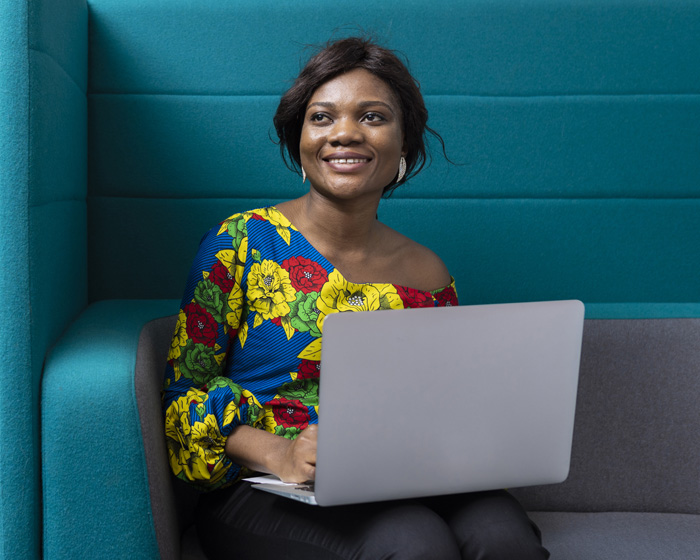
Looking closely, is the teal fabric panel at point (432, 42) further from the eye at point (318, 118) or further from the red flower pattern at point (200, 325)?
the red flower pattern at point (200, 325)

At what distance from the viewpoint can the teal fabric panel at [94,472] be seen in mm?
1052

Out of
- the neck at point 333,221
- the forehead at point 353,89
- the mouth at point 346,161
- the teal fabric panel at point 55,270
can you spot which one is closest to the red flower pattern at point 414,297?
the neck at point 333,221

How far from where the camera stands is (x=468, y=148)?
1.77 metres

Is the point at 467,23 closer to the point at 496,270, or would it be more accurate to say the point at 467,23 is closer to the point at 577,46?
the point at 577,46

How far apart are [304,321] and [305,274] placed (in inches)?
3.6

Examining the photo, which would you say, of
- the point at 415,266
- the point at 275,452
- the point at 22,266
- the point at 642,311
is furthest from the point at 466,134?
the point at 22,266

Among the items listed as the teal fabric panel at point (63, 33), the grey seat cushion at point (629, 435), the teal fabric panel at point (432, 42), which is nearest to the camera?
the teal fabric panel at point (63, 33)

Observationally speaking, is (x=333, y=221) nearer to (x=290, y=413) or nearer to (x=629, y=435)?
(x=290, y=413)

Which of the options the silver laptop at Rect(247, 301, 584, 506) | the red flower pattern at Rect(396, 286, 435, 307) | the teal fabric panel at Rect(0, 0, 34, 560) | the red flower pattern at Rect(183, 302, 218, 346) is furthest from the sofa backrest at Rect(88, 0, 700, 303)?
the silver laptop at Rect(247, 301, 584, 506)

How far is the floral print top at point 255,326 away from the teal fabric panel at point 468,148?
46 cm

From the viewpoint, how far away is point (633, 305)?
1671 mm

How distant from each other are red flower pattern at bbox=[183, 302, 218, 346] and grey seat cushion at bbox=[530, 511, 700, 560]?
732 millimetres

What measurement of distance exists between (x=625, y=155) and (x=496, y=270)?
1.40 ft

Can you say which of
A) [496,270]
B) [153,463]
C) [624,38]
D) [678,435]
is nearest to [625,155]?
[624,38]
